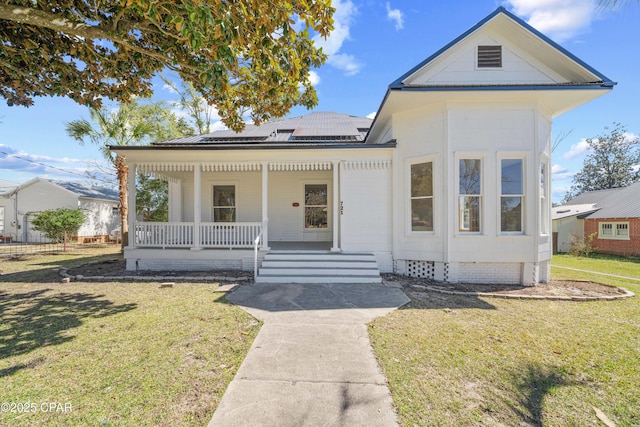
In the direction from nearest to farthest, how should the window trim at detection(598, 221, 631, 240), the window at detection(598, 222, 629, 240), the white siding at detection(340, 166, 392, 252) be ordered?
the white siding at detection(340, 166, 392, 252) < the window trim at detection(598, 221, 631, 240) < the window at detection(598, 222, 629, 240)

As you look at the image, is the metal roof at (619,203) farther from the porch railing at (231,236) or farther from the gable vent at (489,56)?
the porch railing at (231,236)

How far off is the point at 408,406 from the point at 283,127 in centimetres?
1310

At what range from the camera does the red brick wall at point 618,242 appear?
16375mm

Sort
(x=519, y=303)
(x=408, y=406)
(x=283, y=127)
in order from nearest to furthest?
1. (x=408, y=406)
2. (x=519, y=303)
3. (x=283, y=127)

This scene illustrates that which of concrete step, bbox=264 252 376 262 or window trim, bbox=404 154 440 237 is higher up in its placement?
window trim, bbox=404 154 440 237

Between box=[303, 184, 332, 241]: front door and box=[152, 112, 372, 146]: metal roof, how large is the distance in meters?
2.02

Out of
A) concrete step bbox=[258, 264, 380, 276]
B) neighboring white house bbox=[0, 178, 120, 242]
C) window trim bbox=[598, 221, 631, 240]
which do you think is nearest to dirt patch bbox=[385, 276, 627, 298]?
concrete step bbox=[258, 264, 380, 276]

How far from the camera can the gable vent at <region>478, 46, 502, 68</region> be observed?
7.58 metres

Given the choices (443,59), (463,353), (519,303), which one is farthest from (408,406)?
(443,59)

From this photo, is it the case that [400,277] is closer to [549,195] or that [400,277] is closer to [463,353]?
[463,353]

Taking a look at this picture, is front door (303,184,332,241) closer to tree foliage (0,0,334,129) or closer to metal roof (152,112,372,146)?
metal roof (152,112,372,146)

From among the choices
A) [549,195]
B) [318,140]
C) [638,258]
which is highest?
[318,140]

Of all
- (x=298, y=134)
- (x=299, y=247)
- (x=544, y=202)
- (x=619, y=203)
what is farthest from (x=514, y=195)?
(x=619, y=203)

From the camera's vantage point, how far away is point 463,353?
12.0ft
